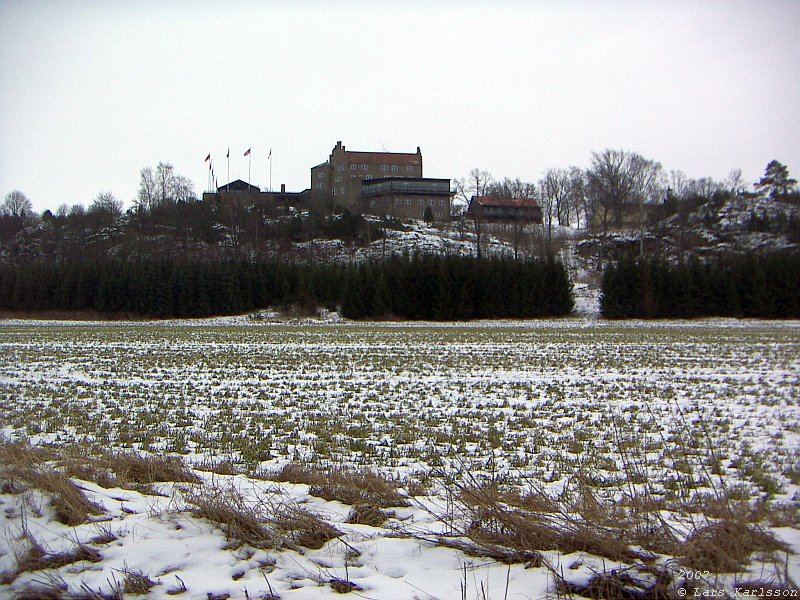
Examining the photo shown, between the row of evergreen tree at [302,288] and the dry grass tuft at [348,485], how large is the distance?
5287 cm

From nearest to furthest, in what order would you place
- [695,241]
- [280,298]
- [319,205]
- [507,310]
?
[695,241] → [507,310] → [280,298] → [319,205]

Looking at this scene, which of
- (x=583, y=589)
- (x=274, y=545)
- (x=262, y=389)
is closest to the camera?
(x=583, y=589)

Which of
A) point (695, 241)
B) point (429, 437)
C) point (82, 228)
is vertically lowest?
point (429, 437)

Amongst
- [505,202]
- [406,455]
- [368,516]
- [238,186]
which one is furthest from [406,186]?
[368,516]

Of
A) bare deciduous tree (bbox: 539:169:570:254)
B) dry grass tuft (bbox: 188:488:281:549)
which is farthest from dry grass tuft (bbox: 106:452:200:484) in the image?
bare deciduous tree (bbox: 539:169:570:254)

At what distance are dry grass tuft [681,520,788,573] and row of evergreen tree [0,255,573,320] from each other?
2179 inches

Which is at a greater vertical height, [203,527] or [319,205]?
[319,205]

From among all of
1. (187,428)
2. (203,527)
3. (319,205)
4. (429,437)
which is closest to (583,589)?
(203,527)

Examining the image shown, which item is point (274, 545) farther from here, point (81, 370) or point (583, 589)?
point (81, 370)

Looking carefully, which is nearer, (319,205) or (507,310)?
(507,310)

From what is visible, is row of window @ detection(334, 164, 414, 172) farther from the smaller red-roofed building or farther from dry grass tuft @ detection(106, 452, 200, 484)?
dry grass tuft @ detection(106, 452, 200, 484)

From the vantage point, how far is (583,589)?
14.3 feet

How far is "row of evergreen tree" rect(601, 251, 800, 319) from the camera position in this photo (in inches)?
1091

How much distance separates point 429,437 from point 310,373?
9.93m
